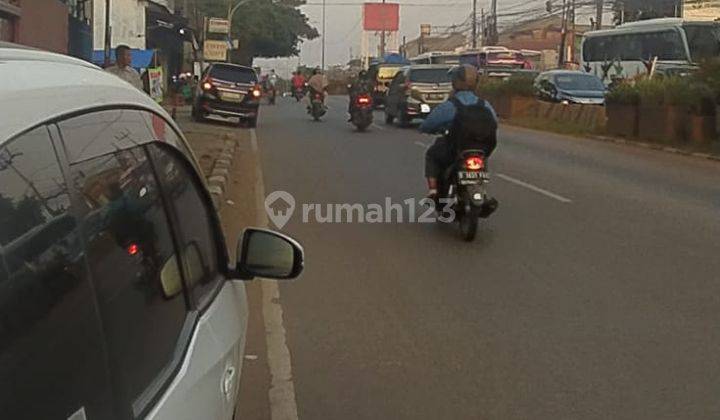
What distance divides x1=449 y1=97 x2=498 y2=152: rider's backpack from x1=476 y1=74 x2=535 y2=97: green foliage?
84.9 ft

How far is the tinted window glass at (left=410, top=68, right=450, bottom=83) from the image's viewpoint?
3089 centimetres

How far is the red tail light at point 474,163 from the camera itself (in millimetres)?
11023

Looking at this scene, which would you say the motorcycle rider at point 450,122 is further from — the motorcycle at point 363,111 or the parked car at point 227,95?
the parked car at point 227,95

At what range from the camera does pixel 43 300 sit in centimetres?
196

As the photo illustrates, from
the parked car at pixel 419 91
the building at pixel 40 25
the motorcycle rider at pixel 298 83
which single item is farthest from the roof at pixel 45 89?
the motorcycle rider at pixel 298 83

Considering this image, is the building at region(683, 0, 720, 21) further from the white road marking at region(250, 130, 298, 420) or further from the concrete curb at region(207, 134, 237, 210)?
the white road marking at region(250, 130, 298, 420)

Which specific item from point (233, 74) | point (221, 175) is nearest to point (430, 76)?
point (233, 74)

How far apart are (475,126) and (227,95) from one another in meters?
19.5

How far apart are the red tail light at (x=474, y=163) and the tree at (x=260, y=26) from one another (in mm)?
64256

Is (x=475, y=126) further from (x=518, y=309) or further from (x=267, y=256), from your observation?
(x=267, y=256)

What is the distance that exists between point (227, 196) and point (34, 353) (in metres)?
12.7

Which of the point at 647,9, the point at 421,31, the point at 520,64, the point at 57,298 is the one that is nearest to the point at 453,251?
the point at 57,298

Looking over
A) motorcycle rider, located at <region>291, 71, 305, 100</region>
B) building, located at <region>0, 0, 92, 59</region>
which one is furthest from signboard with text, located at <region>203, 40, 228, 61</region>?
building, located at <region>0, 0, 92, 59</region>

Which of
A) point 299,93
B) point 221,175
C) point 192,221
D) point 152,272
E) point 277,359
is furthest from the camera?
point 299,93
